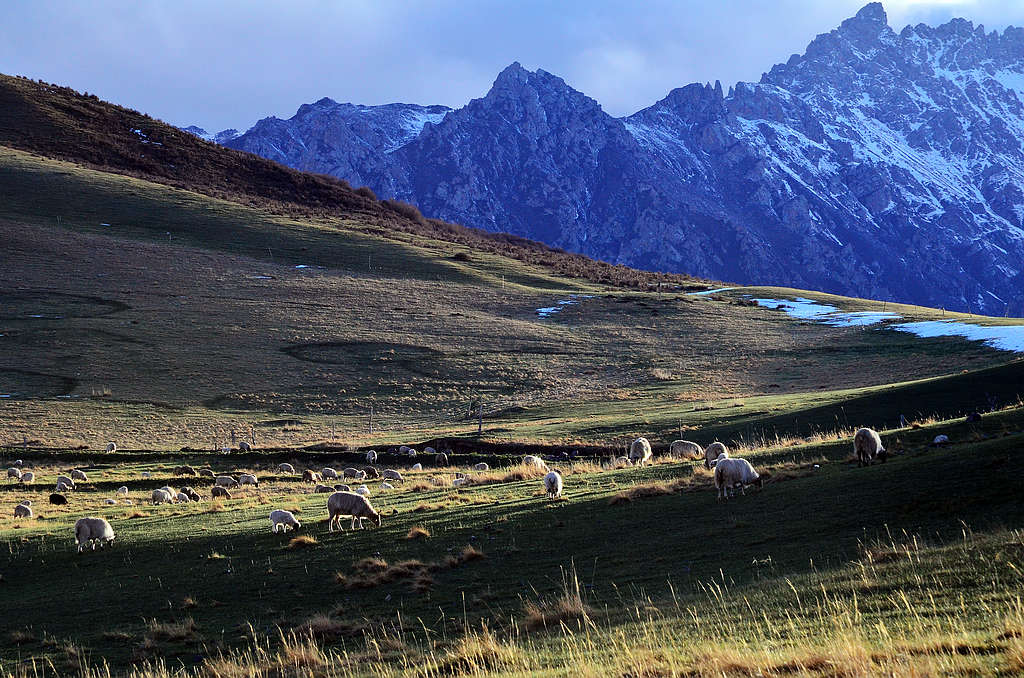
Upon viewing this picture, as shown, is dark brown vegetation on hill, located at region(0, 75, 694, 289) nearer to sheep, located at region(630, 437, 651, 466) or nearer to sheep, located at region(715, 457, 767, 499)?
sheep, located at region(630, 437, 651, 466)

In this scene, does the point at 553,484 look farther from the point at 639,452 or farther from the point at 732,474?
the point at 639,452

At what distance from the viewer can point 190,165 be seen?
5694 inches

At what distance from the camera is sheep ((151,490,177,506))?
32.5 m

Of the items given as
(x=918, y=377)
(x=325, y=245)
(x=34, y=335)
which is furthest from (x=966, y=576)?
(x=325, y=245)

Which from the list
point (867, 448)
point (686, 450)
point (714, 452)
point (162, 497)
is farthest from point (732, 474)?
point (162, 497)

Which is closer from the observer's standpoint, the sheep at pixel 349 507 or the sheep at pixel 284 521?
the sheep at pixel 349 507

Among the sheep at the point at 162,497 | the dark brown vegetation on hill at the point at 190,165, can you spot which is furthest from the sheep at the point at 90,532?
the dark brown vegetation on hill at the point at 190,165

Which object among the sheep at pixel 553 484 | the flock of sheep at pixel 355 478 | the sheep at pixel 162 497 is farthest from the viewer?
the sheep at pixel 162 497

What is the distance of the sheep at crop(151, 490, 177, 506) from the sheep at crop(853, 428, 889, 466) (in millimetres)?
24811

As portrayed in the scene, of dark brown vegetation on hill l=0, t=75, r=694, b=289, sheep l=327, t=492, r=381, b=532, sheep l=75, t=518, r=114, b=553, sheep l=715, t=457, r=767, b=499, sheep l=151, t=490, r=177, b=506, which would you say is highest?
dark brown vegetation on hill l=0, t=75, r=694, b=289

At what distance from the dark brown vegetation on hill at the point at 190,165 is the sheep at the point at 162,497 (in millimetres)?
92506

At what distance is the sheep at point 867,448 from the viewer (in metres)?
21.0

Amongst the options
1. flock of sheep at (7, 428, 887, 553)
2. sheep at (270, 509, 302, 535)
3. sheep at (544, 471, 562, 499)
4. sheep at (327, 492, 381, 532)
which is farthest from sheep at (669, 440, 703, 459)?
sheep at (270, 509, 302, 535)

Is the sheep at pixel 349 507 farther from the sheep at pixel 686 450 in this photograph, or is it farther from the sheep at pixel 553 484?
the sheep at pixel 686 450
